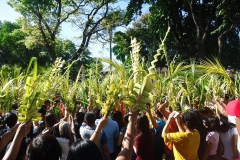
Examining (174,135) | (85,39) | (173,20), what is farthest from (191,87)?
(85,39)

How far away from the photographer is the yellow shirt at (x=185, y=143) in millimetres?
3303

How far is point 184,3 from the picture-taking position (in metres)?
17.4

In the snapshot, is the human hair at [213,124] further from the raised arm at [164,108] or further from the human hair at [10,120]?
the human hair at [10,120]

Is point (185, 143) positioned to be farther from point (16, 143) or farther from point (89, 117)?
point (16, 143)

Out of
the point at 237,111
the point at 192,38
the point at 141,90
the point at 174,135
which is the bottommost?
the point at 174,135

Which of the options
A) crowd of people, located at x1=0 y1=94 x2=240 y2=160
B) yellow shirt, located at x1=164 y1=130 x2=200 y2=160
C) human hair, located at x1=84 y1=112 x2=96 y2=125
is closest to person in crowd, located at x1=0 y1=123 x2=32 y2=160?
crowd of people, located at x1=0 y1=94 x2=240 y2=160

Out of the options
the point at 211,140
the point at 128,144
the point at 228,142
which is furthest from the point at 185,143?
the point at 128,144

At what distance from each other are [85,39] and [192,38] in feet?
25.0

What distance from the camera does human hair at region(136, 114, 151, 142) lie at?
12.9 feet

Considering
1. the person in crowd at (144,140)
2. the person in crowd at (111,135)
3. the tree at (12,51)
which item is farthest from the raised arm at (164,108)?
the tree at (12,51)

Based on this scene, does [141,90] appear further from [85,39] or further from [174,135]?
[85,39]

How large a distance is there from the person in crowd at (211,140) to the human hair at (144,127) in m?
0.78

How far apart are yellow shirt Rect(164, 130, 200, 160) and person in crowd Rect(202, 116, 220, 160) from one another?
45cm

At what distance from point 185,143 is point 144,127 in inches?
30.2
